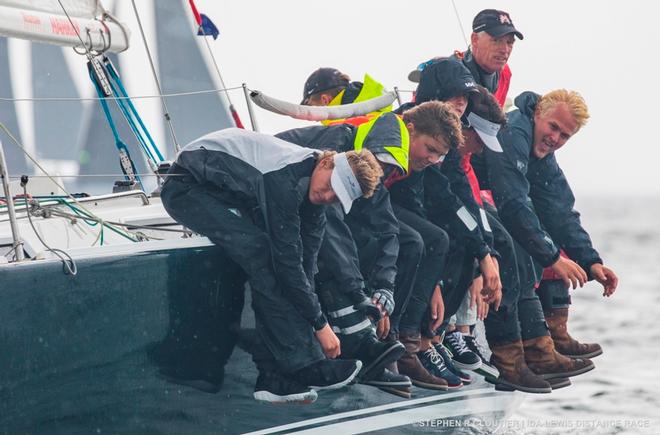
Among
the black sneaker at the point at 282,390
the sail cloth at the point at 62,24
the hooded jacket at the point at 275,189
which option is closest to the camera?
the hooded jacket at the point at 275,189

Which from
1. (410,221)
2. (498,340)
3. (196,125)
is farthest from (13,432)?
(196,125)

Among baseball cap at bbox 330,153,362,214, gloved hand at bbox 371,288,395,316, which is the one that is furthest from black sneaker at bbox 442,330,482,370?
baseball cap at bbox 330,153,362,214

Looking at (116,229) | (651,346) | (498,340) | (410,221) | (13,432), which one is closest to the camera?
(13,432)

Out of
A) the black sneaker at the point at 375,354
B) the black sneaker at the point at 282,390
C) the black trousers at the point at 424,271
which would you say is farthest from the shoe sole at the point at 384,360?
the black trousers at the point at 424,271

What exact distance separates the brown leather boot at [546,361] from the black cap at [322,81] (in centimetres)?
146

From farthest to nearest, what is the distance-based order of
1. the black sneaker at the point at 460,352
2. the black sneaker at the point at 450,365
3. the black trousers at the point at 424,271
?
the black sneaker at the point at 460,352 < the black sneaker at the point at 450,365 < the black trousers at the point at 424,271

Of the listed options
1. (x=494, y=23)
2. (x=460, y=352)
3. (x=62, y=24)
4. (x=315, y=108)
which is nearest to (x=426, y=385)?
(x=460, y=352)

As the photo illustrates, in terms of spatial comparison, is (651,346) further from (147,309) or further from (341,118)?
(147,309)

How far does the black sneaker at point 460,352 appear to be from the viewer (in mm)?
6008

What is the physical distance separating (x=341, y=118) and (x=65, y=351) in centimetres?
187

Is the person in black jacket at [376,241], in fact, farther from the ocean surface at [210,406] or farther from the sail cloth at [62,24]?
the sail cloth at [62,24]

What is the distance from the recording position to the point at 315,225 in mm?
4777

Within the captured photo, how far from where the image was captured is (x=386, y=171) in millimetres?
5156

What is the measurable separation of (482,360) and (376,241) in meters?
1.18
